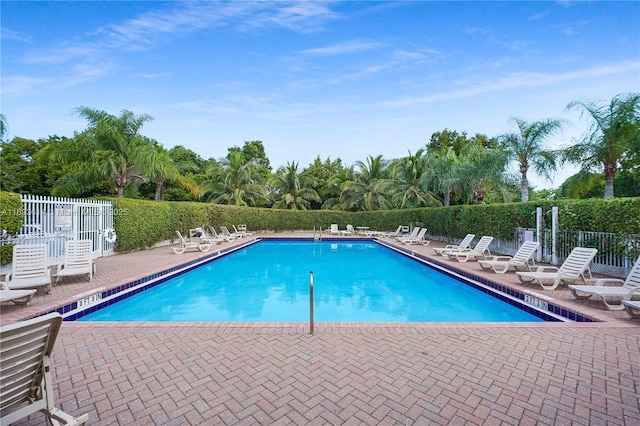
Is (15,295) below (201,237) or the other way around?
the other way around

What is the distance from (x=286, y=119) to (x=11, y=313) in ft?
73.8

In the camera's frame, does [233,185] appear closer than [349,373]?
No

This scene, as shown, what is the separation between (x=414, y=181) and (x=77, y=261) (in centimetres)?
2206

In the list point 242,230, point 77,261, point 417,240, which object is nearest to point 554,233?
point 417,240

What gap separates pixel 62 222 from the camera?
9594mm

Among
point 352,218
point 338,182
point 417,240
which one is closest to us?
point 417,240

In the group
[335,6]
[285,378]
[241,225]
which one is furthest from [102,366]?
[241,225]

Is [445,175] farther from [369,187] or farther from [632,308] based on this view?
[632,308]

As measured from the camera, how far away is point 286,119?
25.4 meters

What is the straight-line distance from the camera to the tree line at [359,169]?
13492 mm

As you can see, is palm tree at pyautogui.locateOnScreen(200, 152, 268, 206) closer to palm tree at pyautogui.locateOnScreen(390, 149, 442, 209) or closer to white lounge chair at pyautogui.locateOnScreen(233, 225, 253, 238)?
white lounge chair at pyautogui.locateOnScreen(233, 225, 253, 238)

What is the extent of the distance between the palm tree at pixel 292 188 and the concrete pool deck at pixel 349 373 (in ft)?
84.3

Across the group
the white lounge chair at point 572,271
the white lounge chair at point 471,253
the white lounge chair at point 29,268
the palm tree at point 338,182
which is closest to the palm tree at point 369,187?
the palm tree at point 338,182

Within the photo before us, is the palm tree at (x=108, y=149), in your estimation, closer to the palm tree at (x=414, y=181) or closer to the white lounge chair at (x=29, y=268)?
the white lounge chair at (x=29, y=268)
